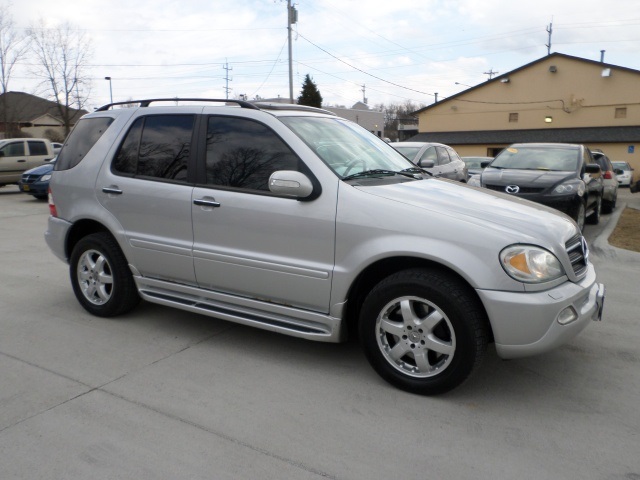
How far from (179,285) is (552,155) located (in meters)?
8.36

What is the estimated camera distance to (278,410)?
133 inches

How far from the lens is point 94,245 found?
4.91m

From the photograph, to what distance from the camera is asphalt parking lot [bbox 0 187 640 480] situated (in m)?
2.84

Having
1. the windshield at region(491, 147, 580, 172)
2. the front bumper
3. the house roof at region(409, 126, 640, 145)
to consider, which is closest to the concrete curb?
the windshield at region(491, 147, 580, 172)

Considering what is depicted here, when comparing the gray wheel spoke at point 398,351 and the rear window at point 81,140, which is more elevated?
the rear window at point 81,140

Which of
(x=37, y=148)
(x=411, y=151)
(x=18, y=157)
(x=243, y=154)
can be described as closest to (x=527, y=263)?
(x=243, y=154)

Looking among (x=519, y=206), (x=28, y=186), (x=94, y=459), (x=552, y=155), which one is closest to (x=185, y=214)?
(x=94, y=459)

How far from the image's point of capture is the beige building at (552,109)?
38.3m

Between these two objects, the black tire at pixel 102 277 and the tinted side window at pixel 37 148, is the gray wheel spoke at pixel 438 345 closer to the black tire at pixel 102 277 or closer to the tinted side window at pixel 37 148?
the black tire at pixel 102 277

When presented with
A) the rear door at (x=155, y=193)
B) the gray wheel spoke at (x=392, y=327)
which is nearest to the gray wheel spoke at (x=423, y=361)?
the gray wheel spoke at (x=392, y=327)

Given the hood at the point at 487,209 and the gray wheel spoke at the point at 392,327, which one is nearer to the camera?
the hood at the point at 487,209

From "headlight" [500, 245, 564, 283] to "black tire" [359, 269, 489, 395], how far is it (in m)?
0.30

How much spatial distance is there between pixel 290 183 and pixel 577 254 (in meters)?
1.95

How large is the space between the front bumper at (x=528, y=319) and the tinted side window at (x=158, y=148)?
255 cm
